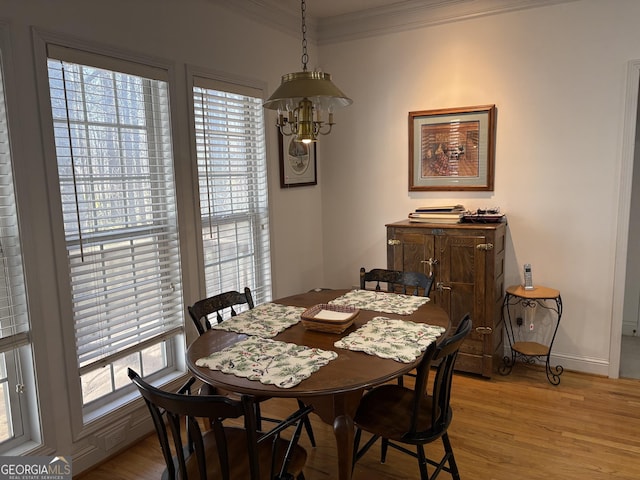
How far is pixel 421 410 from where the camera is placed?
217 cm

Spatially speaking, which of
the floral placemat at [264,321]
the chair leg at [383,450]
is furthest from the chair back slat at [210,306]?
the chair leg at [383,450]

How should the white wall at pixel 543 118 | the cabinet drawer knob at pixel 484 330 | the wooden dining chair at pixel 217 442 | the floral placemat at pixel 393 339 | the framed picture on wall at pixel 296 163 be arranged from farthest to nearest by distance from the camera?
1. the framed picture on wall at pixel 296 163
2. the cabinet drawer knob at pixel 484 330
3. the white wall at pixel 543 118
4. the floral placemat at pixel 393 339
5. the wooden dining chair at pixel 217 442

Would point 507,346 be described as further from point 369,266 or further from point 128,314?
point 128,314

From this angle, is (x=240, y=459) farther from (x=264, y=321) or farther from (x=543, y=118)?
(x=543, y=118)

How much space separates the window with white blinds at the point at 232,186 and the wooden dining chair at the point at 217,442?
4.88 feet

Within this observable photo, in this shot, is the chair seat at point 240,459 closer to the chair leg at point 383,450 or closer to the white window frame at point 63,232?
the chair leg at point 383,450

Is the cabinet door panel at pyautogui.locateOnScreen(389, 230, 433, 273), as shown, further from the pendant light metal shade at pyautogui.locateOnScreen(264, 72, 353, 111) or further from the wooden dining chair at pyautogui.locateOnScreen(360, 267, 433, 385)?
the pendant light metal shade at pyautogui.locateOnScreen(264, 72, 353, 111)

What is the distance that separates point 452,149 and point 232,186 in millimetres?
1736

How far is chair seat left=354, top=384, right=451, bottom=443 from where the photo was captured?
199 cm

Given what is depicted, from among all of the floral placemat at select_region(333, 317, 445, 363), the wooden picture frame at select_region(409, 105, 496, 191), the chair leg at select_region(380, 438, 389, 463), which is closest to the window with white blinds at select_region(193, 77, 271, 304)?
the wooden picture frame at select_region(409, 105, 496, 191)

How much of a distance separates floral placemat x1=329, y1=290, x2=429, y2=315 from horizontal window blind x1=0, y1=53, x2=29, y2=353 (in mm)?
1559

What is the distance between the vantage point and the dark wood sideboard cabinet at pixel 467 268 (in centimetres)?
334

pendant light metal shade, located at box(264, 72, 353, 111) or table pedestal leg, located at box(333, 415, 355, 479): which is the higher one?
pendant light metal shade, located at box(264, 72, 353, 111)

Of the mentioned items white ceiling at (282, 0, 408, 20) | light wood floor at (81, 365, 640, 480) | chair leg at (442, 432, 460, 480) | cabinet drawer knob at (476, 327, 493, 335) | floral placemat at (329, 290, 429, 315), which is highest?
white ceiling at (282, 0, 408, 20)
